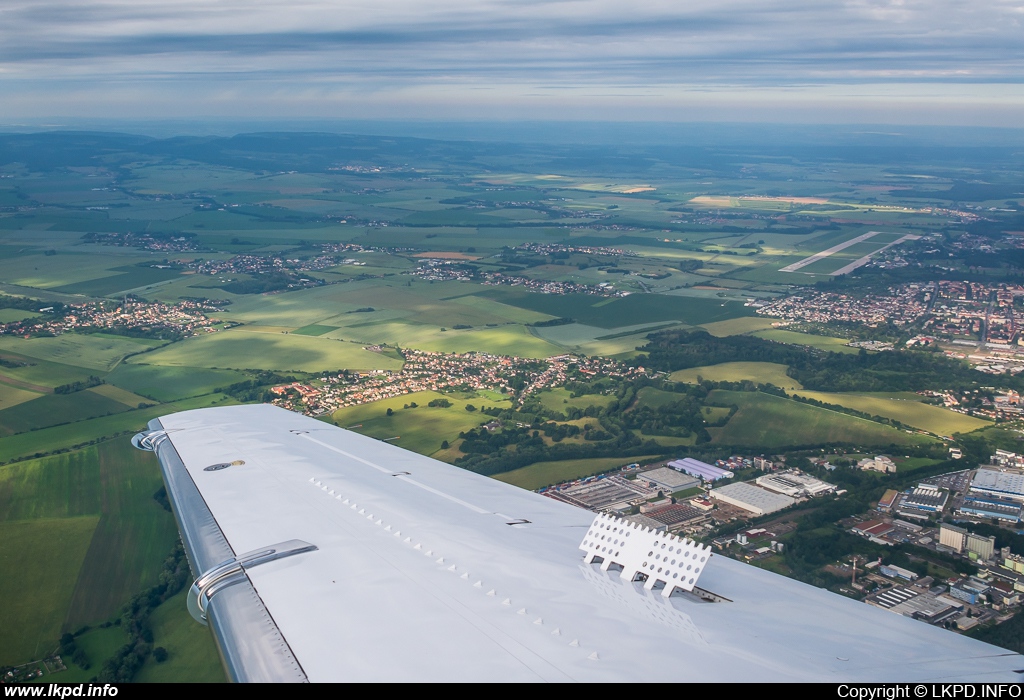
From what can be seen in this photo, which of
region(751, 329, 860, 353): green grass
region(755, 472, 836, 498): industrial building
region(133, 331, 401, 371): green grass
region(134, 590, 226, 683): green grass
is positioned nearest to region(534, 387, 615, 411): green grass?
region(133, 331, 401, 371): green grass

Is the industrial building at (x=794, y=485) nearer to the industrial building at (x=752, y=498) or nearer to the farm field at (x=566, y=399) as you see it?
the industrial building at (x=752, y=498)

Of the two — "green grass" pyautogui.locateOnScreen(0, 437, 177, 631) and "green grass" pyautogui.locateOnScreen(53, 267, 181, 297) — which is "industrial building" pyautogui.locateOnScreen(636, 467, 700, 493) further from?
"green grass" pyautogui.locateOnScreen(53, 267, 181, 297)

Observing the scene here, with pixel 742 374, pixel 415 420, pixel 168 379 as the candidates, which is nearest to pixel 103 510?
pixel 415 420

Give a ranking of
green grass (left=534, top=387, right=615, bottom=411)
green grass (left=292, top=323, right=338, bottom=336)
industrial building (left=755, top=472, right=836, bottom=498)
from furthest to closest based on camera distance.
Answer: green grass (left=292, top=323, right=338, bottom=336), green grass (left=534, top=387, right=615, bottom=411), industrial building (left=755, top=472, right=836, bottom=498)

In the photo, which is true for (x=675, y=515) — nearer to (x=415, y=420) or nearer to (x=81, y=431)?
(x=415, y=420)

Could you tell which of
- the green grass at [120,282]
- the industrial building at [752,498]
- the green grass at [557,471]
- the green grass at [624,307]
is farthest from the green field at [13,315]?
the industrial building at [752,498]

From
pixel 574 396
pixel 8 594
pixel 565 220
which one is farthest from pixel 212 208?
pixel 8 594

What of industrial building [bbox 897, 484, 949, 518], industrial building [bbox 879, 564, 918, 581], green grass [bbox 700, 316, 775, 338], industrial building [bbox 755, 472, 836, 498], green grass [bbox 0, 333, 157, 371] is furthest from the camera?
green grass [bbox 700, 316, 775, 338]
